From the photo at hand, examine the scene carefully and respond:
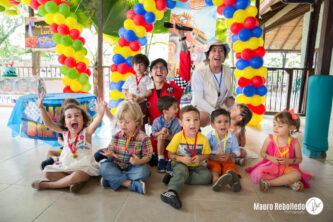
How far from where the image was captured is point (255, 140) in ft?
10.6

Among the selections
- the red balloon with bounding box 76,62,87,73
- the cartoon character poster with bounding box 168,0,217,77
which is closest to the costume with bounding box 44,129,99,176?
the red balloon with bounding box 76,62,87,73

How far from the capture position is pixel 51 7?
13.4 ft

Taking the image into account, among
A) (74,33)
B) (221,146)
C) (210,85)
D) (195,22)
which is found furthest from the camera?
(195,22)

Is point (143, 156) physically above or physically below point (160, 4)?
below

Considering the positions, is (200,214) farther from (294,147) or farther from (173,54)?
(173,54)

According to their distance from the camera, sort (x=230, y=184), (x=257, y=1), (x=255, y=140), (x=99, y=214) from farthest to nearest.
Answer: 1. (x=257, y=1)
2. (x=255, y=140)
3. (x=230, y=184)
4. (x=99, y=214)

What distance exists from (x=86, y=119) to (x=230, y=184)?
1277mm

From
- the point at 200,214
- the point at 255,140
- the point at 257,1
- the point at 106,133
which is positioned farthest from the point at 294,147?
the point at 257,1

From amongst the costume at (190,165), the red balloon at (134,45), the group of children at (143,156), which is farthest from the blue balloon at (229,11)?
the costume at (190,165)

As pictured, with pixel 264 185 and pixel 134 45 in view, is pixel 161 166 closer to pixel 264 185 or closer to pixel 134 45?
pixel 264 185

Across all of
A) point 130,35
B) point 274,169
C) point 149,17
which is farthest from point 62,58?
point 274,169

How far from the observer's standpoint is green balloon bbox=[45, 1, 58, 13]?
4.06 metres

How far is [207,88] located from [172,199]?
1424 mm

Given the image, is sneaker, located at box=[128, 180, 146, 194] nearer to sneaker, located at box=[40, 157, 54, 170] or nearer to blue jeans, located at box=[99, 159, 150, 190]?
blue jeans, located at box=[99, 159, 150, 190]
